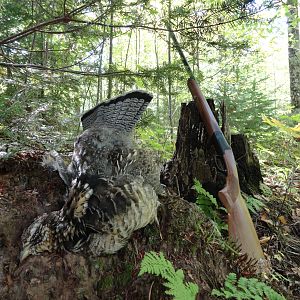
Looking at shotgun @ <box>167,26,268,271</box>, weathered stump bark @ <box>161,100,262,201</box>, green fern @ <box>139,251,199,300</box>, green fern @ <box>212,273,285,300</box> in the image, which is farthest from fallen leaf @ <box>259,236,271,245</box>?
green fern @ <box>139,251,199,300</box>

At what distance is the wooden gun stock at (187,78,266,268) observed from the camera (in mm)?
2744

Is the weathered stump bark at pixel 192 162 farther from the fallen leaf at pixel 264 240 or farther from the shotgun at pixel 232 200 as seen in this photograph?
the fallen leaf at pixel 264 240

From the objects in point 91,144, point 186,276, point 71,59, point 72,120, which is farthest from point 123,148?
point 71,59

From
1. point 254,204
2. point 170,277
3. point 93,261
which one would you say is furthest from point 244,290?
point 254,204

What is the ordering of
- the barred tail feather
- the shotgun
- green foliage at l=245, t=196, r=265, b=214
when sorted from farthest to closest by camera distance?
green foliage at l=245, t=196, r=265, b=214
the barred tail feather
the shotgun

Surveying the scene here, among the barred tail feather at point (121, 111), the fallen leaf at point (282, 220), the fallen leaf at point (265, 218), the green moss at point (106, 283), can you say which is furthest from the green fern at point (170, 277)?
the fallen leaf at point (282, 220)

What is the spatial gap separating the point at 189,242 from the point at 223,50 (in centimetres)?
283

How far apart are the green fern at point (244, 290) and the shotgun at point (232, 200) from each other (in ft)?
1.57

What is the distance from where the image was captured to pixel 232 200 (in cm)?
305

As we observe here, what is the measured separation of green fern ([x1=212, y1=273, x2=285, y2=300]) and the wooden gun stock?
19.1 inches

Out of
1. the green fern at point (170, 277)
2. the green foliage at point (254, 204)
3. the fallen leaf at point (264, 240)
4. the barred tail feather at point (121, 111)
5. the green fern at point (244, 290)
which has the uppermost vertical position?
the barred tail feather at point (121, 111)

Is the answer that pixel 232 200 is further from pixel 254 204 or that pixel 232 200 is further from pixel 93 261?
pixel 93 261

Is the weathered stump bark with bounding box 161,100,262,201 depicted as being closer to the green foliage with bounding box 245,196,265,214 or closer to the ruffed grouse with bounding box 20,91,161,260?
the green foliage with bounding box 245,196,265,214

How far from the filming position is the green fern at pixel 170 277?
5.88 feet
